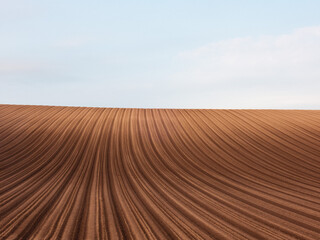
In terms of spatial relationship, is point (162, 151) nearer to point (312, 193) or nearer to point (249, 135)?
point (249, 135)

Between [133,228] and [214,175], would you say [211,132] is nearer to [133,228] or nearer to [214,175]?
[214,175]

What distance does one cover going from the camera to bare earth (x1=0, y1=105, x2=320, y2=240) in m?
4.33

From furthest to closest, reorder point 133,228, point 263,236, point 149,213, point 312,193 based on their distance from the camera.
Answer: point 312,193
point 149,213
point 133,228
point 263,236

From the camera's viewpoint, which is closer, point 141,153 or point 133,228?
point 133,228

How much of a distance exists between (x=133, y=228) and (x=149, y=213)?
2.72 ft

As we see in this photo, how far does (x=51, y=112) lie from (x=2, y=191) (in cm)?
1226

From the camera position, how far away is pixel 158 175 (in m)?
8.79

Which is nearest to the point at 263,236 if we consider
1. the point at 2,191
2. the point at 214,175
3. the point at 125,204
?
the point at 125,204

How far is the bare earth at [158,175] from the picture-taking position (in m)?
4.33

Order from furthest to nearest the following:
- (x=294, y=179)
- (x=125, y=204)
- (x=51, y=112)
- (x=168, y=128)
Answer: (x=51, y=112) → (x=168, y=128) → (x=294, y=179) → (x=125, y=204)

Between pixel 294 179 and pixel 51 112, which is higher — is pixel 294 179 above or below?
below

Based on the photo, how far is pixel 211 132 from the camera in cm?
1451

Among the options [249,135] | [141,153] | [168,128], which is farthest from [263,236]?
[168,128]

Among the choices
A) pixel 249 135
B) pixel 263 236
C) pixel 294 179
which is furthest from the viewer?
pixel 249 135
